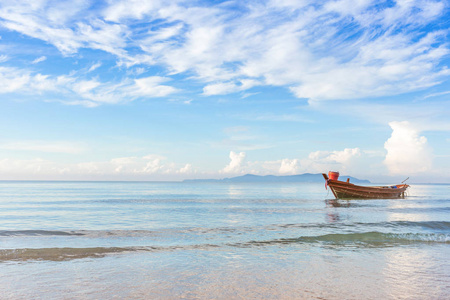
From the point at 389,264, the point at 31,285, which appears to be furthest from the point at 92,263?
the point at 389,264

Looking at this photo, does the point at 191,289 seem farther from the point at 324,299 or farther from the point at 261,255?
the point at 261,255

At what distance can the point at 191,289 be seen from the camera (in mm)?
8180

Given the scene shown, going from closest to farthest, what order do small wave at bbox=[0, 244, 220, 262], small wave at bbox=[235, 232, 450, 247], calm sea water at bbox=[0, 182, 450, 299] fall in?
1. calm sea water at bbox=[0, 182, 450, 299]
2. small wave at bbox=[0, 244, 220, 262]
3. small wave at bbox=[235, 232, 450, 247]

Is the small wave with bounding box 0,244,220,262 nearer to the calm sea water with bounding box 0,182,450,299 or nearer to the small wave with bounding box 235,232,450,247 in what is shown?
the calm sea water with bounding box 0,182,450,299

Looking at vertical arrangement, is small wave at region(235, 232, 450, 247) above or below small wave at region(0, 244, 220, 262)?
above

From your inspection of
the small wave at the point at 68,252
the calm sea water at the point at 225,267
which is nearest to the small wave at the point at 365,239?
the calm sea water at the point at 225,267

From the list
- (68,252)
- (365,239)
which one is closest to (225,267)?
(68,252)

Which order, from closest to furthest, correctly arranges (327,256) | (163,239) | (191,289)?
(191,289), (327,256), (163,239)

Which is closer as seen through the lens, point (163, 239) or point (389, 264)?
point (389, 264)

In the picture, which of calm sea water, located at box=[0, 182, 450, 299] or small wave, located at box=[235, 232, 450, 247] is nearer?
calm sea water, located at box=[0, 182, 450, 299]

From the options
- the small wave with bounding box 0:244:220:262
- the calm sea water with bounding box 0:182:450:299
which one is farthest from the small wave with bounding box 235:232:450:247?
the small wave with bounding box 0:244:220:262

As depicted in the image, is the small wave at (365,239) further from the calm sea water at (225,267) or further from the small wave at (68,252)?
the small wave at (68,252)

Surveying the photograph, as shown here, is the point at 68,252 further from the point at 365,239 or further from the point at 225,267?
the point at 365,239

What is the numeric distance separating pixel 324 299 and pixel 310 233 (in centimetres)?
1144
